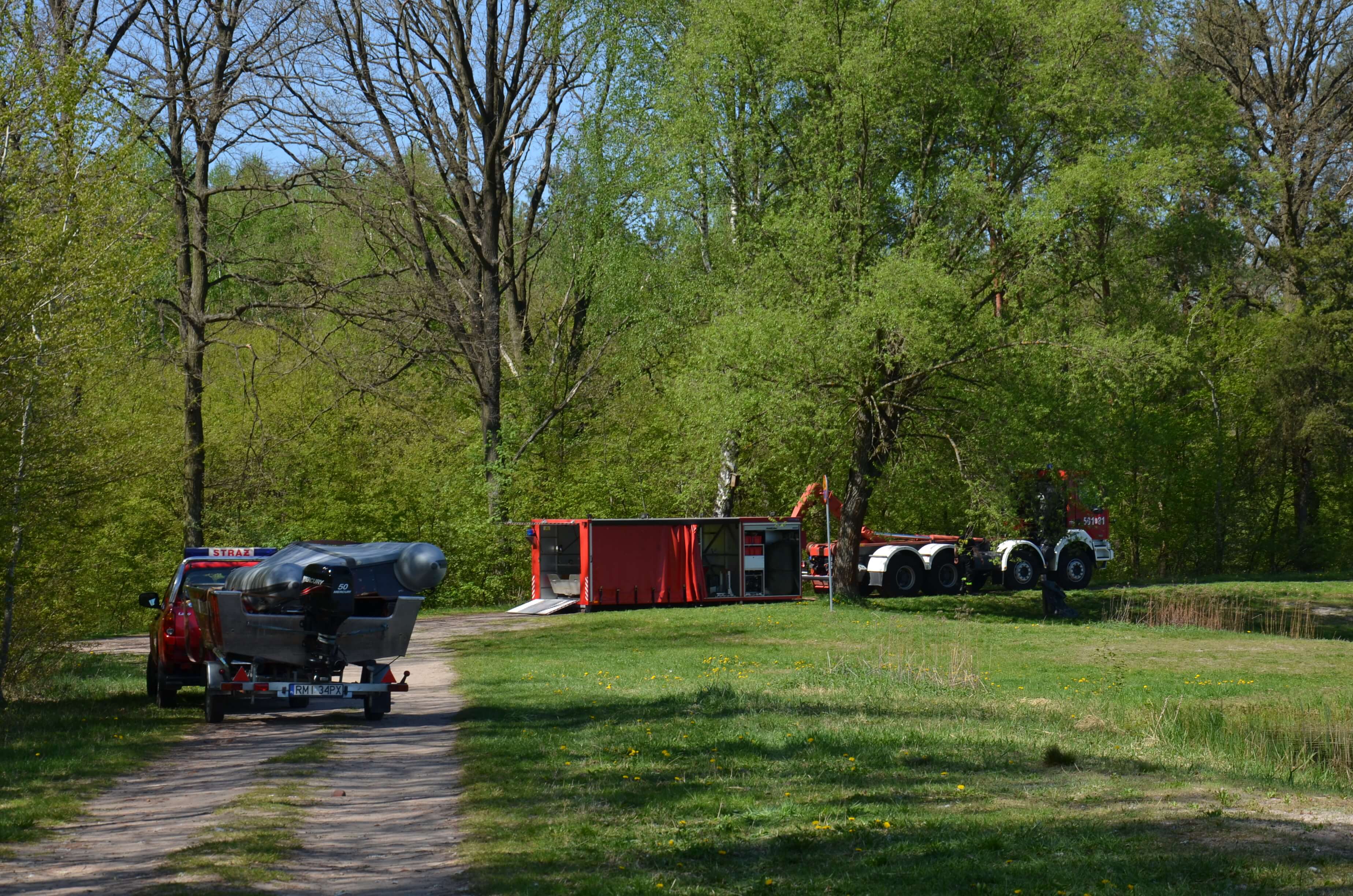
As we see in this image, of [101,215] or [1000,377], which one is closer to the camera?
[101,215]

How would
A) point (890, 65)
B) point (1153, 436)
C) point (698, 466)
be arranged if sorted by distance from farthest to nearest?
point (1153, 436)
point (698, 466)
point (890, 65)

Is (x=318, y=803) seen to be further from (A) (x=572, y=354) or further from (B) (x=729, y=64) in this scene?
(A) (x=572, y=354)

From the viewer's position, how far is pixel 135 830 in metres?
8.84

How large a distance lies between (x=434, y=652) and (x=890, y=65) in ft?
53.7

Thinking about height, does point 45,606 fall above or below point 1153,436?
below

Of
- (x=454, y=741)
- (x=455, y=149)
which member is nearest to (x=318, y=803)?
(x=454, y=741)

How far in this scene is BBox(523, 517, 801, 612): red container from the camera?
104ft

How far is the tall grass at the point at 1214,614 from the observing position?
28.6 m

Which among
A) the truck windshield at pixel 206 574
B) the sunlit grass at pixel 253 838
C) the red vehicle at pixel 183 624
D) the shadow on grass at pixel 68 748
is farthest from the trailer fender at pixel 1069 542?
the sunlit grass at pixel 253 838

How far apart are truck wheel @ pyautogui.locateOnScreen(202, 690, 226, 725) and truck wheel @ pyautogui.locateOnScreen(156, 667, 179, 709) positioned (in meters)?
1.17

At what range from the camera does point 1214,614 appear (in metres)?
29.0

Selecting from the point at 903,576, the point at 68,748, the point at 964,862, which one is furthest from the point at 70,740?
the point at 903,576

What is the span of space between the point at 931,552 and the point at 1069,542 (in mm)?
4649

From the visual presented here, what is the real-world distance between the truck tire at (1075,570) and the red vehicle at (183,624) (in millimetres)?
28049
